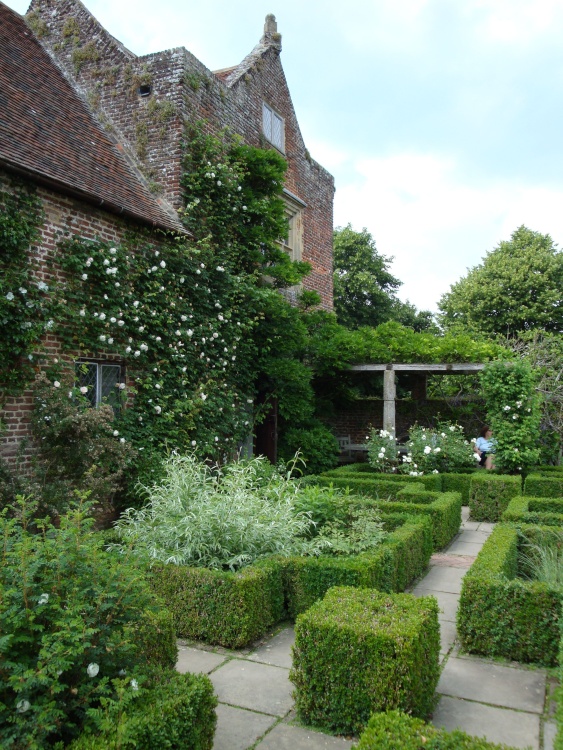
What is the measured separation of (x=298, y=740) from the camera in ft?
11.4

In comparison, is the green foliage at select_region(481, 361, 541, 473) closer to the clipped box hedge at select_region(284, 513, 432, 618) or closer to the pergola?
the pergola

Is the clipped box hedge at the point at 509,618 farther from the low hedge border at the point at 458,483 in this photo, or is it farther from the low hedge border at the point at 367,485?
the low hedge border at the point at 458,483

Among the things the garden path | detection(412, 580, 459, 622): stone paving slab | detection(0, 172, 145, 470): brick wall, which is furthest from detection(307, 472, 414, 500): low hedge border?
the garden path

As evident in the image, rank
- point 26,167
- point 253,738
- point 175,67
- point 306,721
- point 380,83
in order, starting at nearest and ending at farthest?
point 253,738 → point 306,721 → point 380,83 → point 26,167 → point 175,67

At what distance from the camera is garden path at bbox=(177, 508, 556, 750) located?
3.48 metres

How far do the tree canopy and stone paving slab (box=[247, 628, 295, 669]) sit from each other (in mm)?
21912

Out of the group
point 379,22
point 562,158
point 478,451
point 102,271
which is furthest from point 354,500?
point 478,451

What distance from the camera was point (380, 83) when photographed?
20.3 feet

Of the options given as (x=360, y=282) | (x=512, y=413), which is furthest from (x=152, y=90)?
(x=360, y=282)

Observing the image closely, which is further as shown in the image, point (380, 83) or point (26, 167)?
point (26, 167)

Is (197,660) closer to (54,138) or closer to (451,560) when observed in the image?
(451,560)

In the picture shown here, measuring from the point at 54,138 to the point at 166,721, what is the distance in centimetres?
808

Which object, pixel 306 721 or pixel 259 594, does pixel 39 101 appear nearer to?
pixel 259 594

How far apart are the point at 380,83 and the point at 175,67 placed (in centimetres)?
561
